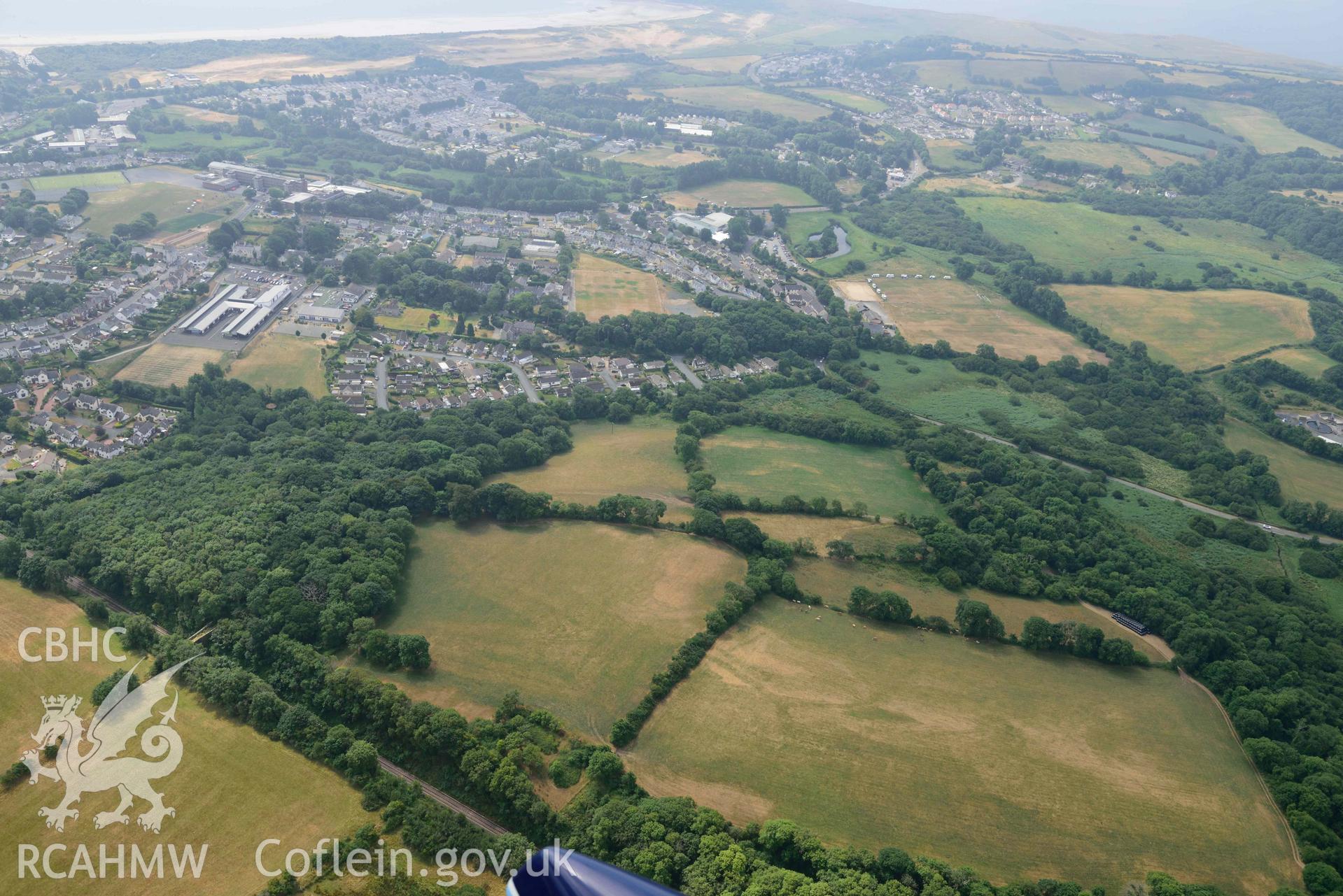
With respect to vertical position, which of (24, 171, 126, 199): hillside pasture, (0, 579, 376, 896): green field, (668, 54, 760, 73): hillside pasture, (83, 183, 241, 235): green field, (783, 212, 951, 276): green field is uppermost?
(668, 54, 760, 73): hillside pasture

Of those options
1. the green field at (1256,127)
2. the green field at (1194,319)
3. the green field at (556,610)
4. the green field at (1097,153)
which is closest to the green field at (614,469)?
the green field at (556,610)

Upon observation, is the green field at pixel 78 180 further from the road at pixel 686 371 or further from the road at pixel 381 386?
the road at pixel 686 371

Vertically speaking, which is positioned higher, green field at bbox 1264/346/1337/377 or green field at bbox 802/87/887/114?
green field at bbox 802/87/887/114

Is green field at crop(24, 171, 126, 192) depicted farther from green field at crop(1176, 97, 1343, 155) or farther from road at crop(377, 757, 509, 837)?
green field at crop(1176, 97, 1343, 155)

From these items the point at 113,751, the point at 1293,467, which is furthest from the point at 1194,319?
the point at 113,751

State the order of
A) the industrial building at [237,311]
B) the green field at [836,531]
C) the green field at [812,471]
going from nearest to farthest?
the green field at [836,531]
the green field at [812,471]
the industrial building at [237,311]

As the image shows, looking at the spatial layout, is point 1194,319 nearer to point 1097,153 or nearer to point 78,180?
point 1097,153

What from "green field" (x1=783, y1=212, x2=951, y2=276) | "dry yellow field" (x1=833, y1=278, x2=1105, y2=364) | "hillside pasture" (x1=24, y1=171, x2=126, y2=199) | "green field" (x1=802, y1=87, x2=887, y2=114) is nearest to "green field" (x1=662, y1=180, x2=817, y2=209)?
"green field" (x1=783, y1=212, x2=951, y2=276)
